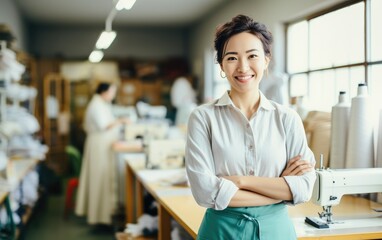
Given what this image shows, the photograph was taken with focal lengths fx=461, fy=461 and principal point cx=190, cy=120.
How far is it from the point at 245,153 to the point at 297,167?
0.19 metres

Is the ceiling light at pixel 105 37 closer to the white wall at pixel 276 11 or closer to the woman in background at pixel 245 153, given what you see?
the white wall at pixel 276 11

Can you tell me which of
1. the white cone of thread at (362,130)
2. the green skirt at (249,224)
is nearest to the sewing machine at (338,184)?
the white cone of thread at (362,130)

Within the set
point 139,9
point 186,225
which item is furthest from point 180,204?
point 139,9

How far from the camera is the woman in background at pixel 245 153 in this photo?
157 centimetres

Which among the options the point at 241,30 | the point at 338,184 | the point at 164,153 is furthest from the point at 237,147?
the point at 164,153

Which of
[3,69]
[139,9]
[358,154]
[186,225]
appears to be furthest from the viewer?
[139,9]

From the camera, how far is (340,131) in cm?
256

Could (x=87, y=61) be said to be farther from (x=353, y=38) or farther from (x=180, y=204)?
(x=180, y=204)

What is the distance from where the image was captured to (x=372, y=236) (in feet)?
6.29

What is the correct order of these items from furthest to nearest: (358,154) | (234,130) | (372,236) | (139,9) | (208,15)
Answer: (208,15)
(139,9)
(358,154)
(372,236)
(234,130)

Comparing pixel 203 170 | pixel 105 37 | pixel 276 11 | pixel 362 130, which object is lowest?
pixel 203 170

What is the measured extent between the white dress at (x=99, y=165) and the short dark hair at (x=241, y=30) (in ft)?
12.5

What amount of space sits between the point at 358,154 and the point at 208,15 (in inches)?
244

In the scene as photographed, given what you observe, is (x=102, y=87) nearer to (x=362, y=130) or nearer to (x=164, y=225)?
(x=164, y=225)
